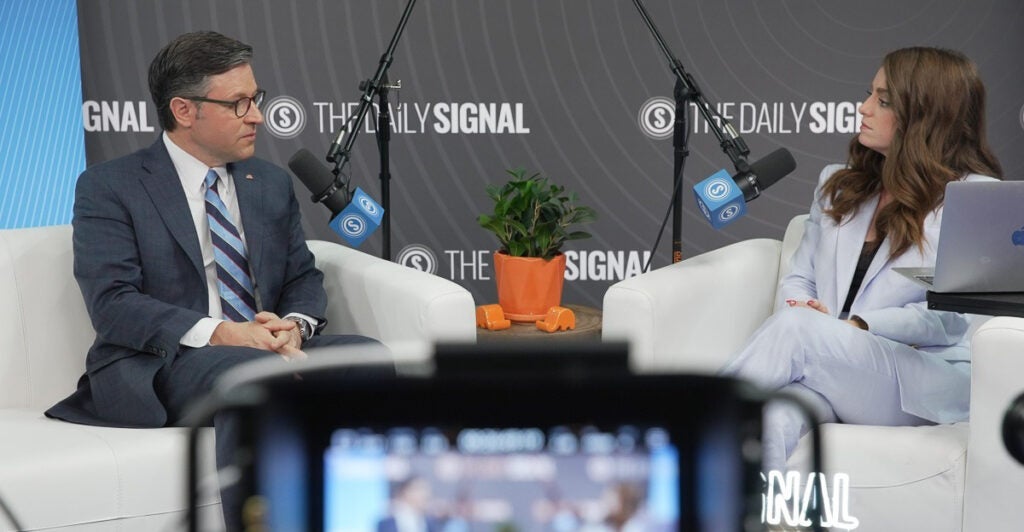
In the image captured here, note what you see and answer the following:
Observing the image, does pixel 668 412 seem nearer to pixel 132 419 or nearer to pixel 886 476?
pixel 886 476

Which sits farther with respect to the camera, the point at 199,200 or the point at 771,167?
the point at 771,167

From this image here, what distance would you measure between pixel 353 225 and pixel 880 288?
152 centimetres

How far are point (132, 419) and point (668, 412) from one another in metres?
2.26

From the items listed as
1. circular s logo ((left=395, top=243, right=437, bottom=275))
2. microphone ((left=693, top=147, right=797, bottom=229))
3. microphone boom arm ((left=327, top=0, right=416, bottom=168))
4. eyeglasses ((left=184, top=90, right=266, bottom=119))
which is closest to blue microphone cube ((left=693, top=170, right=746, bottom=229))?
microphone ((left=693, top=147, right=797, bottom=229))

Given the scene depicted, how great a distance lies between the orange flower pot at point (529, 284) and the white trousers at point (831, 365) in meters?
0.86

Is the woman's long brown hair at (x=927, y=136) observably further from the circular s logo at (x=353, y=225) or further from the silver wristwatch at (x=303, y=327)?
the silver wristwatch at (x=303, y=327)

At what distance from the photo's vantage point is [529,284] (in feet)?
11.6

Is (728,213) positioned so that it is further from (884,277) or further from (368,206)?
(368,206)

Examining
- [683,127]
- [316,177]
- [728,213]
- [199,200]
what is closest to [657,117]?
[683,127]

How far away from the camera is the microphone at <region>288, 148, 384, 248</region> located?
3253 mm

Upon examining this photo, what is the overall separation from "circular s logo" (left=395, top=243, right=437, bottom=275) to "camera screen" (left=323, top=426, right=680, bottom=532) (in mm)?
3932

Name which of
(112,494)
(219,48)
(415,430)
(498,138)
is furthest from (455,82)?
(415,430)

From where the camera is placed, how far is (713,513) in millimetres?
762

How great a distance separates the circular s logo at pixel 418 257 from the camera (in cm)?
468
